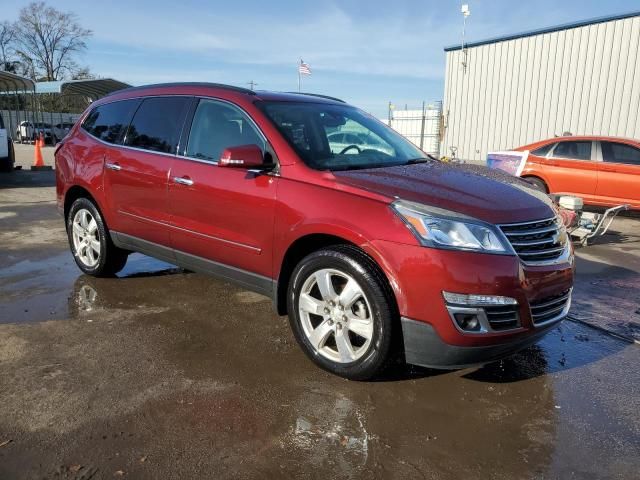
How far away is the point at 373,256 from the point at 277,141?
1.14 metres

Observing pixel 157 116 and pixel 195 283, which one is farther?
pixel 195 283

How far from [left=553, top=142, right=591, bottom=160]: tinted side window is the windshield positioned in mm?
7158

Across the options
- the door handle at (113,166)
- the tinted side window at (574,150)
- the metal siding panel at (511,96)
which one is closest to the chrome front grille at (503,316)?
the door handle at (113,166)

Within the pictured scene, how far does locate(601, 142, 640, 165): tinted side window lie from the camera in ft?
32.6

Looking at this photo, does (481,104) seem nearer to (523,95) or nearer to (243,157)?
(523,95)

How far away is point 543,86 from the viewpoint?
17.5 m

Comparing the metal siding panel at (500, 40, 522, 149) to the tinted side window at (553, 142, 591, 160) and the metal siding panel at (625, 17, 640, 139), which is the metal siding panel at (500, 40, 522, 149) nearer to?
the metal siding panel at (625, 17, 640, 139)

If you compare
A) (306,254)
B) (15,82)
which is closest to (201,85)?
(306,254)

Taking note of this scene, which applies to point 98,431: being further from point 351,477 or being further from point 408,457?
point 408,457

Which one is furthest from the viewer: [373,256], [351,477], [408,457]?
[373,256]

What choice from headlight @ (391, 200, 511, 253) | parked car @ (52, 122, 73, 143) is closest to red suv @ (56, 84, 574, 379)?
headlight @ (391, 200, 511, 253)

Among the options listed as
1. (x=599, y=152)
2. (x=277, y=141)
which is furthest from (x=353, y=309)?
(x=599, y=152)

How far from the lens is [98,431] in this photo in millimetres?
2727

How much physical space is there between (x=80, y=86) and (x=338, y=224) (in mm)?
27706
